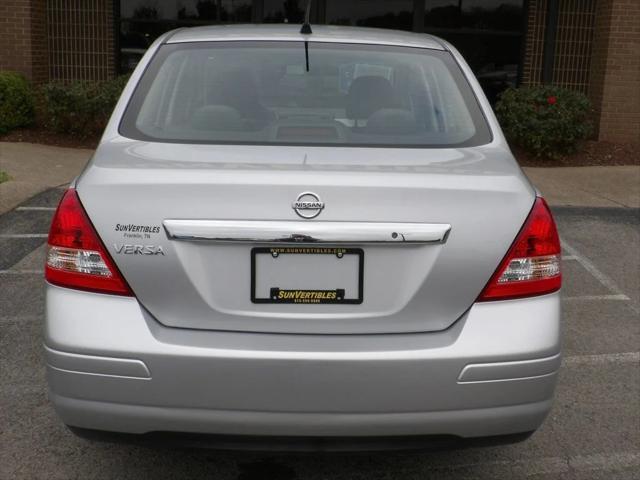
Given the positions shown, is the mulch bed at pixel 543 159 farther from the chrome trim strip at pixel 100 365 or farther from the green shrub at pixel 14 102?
the chrome trim strip at pixel 100 365

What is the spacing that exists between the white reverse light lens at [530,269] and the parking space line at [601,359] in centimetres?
210

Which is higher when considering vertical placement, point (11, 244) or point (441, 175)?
point (441, 175)

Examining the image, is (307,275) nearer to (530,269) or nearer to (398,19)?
(530,269)

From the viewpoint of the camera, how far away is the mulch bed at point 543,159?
12094 millimetres

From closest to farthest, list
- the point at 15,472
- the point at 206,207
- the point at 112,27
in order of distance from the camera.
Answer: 1. the point at 206,207
2. the point at 15,472
3. the point at 112,27

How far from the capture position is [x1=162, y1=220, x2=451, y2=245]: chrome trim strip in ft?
8.14

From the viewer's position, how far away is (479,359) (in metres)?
2.54

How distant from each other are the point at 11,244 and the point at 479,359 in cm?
513

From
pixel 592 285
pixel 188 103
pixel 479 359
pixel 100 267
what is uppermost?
pixel 188 103

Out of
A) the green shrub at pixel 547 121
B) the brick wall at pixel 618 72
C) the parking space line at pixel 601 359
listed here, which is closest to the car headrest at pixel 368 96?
the parking space line at pixel 601 359

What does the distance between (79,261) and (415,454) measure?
154cm

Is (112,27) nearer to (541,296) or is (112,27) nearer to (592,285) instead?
(592,285)

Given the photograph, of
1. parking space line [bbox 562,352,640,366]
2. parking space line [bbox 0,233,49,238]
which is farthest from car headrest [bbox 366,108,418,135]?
parking space line [bbox 0,233,49,238]

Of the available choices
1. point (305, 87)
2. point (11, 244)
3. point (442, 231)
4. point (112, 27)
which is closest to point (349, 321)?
point (442, 231)
